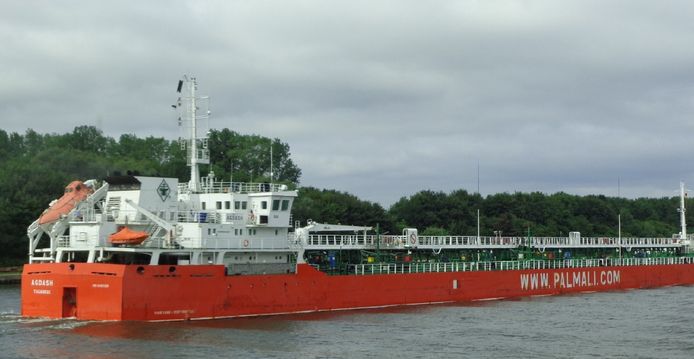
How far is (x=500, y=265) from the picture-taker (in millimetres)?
58594

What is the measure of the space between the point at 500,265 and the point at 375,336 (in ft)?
81.9

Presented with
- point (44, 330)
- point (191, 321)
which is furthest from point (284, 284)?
point (44, 330)

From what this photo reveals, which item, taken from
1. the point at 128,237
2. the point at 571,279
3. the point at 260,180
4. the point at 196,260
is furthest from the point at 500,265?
the point at 260,180

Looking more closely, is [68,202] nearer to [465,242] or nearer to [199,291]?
[199,291]

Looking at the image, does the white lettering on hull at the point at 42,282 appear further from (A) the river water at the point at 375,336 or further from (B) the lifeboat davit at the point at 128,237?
(B) the lifeboat davit at the point at 128,237

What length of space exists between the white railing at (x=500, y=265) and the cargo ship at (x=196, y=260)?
163mm

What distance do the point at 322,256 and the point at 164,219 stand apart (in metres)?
11.7

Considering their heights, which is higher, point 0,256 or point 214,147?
point 214,147

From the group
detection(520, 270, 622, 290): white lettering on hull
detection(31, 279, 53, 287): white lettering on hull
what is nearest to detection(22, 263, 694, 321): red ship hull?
detection(31, 279, 53, 287): white lettering on hull

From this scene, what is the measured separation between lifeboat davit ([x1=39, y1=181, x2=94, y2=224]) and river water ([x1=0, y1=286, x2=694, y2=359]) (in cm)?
469

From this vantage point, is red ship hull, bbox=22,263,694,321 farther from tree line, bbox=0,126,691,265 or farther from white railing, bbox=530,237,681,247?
tree line, bbox=0,126,691,265

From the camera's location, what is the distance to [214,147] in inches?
4218

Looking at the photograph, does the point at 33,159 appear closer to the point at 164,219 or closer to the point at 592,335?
the point at 164,219

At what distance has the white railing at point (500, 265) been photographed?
48.1 metres
